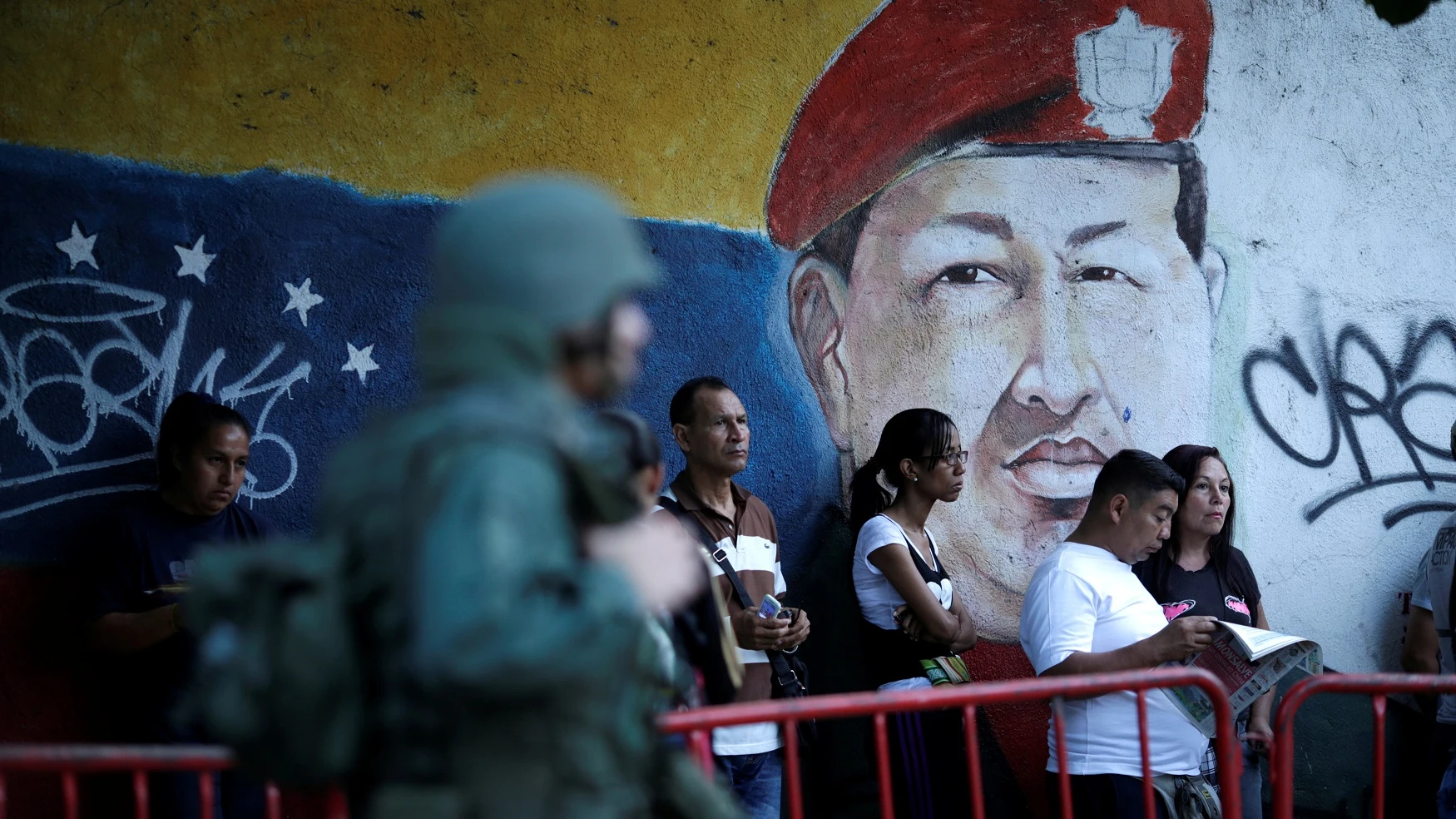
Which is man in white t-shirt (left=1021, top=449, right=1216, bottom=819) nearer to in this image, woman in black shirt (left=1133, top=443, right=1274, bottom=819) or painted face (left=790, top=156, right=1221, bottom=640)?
woman in black shirt (left=1133, top=443, right=1274, bottom=819)

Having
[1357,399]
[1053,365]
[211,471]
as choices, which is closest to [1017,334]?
[1053,365]

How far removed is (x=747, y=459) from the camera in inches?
193

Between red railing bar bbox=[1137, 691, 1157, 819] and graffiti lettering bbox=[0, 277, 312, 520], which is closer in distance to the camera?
red railing bar bbox=[1137, 691, 1157, 819]

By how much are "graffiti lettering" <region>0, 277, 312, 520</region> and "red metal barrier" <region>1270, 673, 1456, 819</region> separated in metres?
3.21

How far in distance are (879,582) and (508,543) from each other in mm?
3046

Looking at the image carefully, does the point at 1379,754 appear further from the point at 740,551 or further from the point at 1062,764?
the point at 740,551

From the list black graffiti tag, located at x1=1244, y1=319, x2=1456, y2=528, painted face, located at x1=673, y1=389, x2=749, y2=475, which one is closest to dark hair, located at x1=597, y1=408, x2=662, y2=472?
painted face, located at x1=673, y1=389, x2=749, y2=475

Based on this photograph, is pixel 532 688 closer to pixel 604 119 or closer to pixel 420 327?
pixel 420 327

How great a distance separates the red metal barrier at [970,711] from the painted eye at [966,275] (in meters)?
2.17

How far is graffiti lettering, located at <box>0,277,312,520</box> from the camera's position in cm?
400

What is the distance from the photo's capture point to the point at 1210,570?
4523 mm

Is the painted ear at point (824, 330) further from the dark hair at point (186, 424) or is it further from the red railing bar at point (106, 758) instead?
the red railing bar at point (106, 758)

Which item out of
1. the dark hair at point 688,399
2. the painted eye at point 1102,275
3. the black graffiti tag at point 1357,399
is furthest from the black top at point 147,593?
the black graffiti tag at point 1357,399

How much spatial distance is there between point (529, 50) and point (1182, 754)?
10.9 feet
